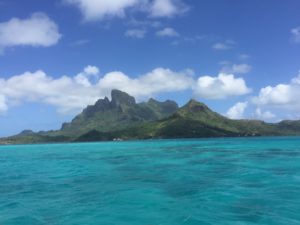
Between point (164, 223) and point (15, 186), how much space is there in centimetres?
2524

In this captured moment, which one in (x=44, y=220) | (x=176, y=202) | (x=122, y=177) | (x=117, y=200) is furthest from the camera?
(x=122, y=177)

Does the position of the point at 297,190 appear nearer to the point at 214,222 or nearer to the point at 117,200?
the point at 214,222

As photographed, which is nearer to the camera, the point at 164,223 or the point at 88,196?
the point at 164,223

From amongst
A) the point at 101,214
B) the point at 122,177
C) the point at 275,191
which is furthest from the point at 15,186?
the point at 275,191

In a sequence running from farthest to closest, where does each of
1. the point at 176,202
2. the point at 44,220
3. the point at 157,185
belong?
the point at 157,185, the point at 176,202, the point at 44,220

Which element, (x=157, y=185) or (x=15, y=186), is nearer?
(x=157, y=185)

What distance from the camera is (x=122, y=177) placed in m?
46.5

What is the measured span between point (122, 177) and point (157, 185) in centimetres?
920

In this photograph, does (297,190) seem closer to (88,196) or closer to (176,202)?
(176,202)

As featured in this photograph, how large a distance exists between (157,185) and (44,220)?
1575cm

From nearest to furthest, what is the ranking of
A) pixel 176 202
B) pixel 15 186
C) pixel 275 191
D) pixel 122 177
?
pixel 176 202
pixel 275 191
pixel 15 186
pixel 122 177

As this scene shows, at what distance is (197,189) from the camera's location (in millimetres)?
35250

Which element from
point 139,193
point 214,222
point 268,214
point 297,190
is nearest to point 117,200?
point 139,193

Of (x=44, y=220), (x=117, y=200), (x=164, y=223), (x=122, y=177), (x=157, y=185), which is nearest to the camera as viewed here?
(x=164, y=223)
